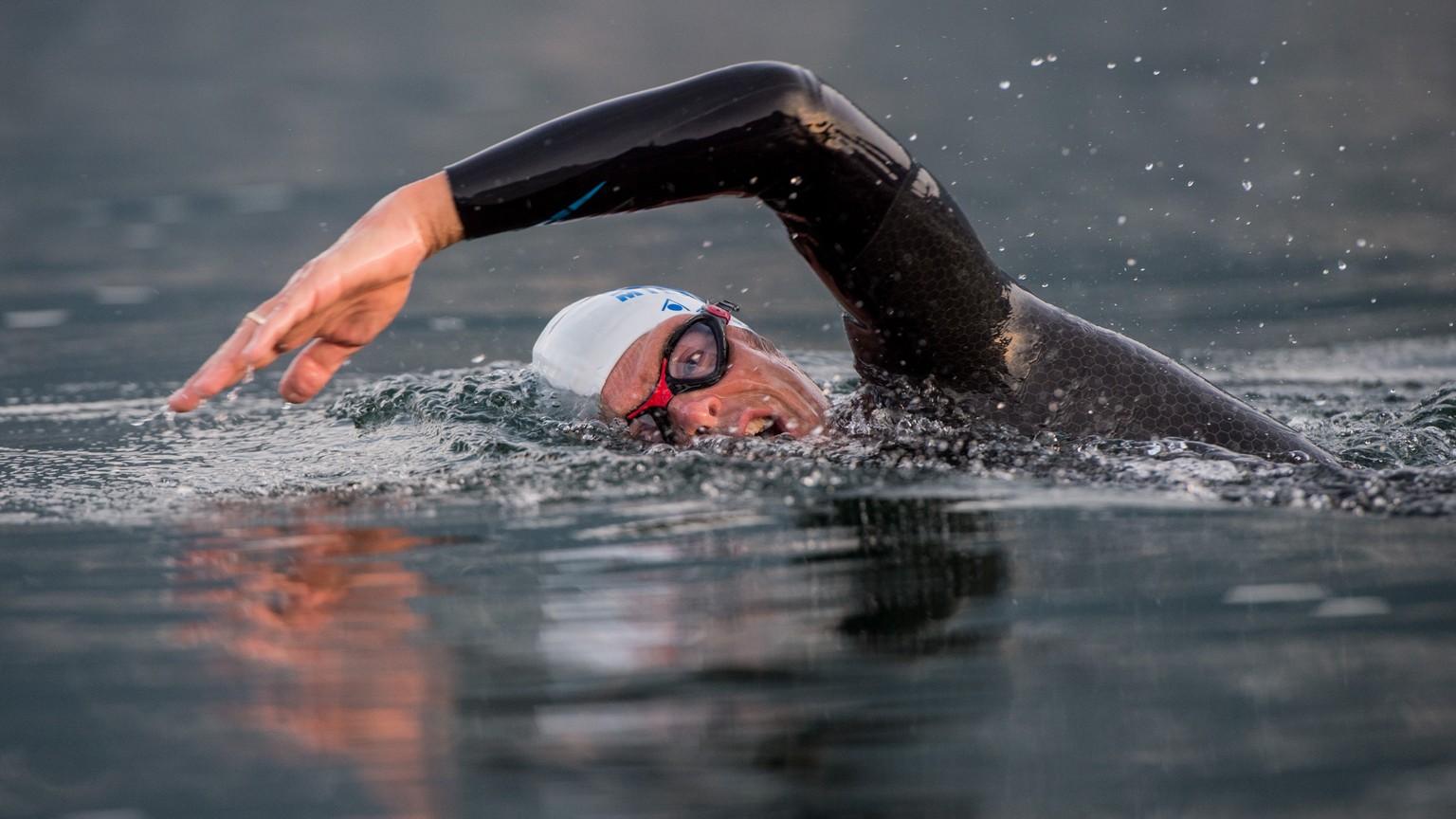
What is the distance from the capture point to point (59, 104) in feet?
40.2

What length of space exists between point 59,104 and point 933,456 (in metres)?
11.1

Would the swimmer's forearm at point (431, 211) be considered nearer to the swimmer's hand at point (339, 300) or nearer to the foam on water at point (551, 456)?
the swimmer's hand at point (339, 300)

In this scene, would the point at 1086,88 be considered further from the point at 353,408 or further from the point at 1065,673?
the point at 1065,673

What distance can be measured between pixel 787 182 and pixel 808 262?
0.80ft

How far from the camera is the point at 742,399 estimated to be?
362 centimetres

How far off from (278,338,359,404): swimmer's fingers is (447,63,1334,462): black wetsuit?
1.18 ft

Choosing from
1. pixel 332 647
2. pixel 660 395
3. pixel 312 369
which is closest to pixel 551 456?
pixel 660 395

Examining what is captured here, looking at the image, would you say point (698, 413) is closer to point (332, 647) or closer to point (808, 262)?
point (808, 262)

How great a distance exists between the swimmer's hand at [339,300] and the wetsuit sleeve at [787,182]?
0.08m

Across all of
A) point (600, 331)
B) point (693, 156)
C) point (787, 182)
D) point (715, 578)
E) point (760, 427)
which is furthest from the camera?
point (600, 331)

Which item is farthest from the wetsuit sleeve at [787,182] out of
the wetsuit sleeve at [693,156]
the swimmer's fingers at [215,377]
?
the swimmer's fingers at [215,377]

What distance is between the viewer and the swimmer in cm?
283

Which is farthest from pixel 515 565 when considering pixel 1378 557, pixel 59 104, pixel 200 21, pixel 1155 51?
pixel 200 21

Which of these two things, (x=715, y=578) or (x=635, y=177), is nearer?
(x=715, y=578)
